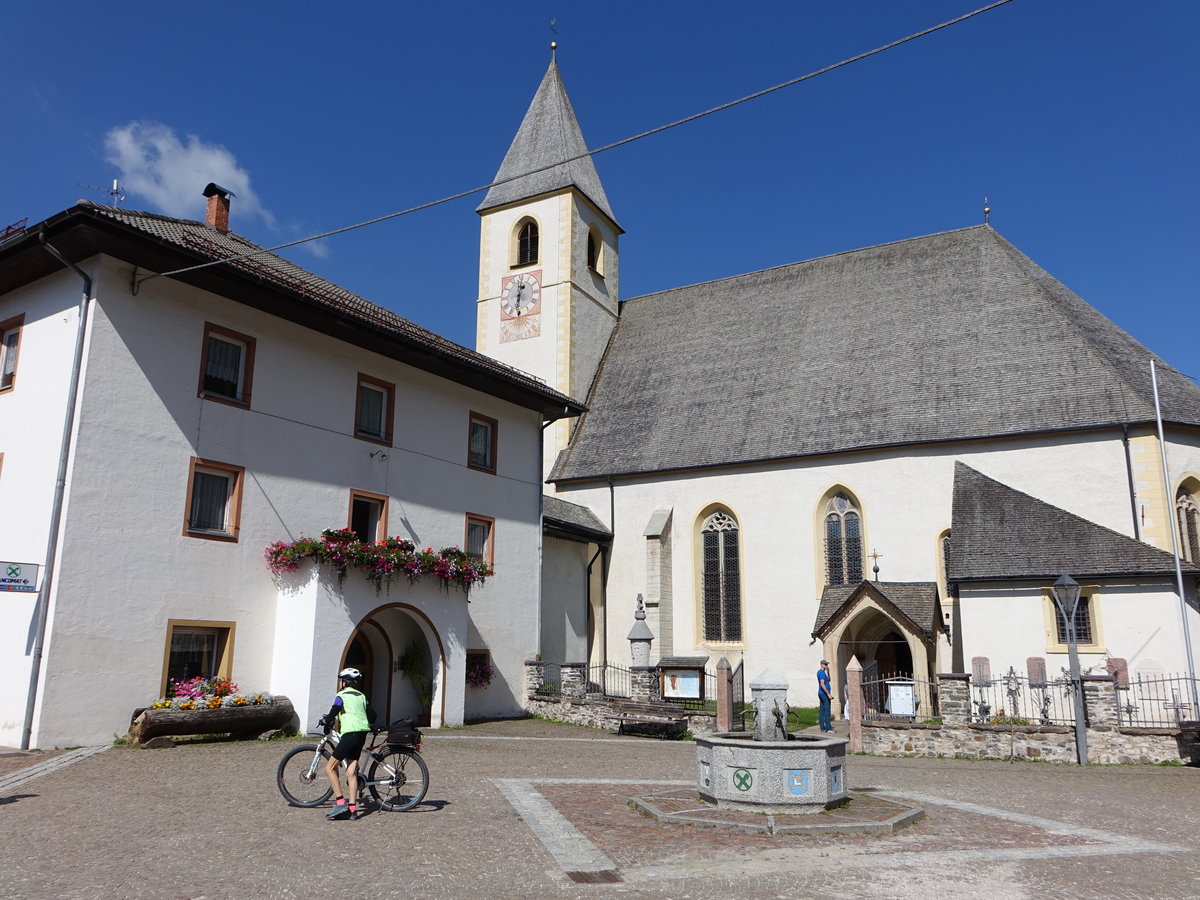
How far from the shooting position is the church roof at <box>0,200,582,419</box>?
46.8 ft

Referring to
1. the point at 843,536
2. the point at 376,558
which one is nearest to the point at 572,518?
the point at 843,536

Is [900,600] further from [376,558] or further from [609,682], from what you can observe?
[376,558]

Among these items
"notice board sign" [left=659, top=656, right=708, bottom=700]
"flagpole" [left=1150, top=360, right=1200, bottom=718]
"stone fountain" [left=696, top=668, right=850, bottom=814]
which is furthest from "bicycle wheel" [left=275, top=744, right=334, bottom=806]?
"flagpole" [left=1150, top=360, right=1200, bottom=718]

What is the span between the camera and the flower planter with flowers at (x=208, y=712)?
13966 millimetres

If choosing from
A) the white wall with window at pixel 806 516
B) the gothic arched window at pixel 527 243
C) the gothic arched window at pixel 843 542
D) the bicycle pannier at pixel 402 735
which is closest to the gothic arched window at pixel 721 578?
the white wall with window at pixel 806 516

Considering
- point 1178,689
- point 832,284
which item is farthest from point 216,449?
point 832,284

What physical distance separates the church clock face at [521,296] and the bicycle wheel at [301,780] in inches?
989

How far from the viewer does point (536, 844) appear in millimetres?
8117

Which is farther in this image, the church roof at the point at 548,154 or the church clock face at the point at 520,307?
the church roof at the point at 548,154

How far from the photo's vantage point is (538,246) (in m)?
34.7

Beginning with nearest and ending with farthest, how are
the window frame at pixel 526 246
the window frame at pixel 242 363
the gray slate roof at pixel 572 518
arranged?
the window frame at pixel 242 363, the gray slate roof at pixel 572 518, the window frame at pixel 526 246

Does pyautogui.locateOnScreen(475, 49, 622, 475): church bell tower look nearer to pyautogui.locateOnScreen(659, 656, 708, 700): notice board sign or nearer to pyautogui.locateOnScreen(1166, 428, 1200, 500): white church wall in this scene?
pyautogui.locateOnScreen(659, 656, 708, 700): notice board sign

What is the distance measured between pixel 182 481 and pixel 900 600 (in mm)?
16009

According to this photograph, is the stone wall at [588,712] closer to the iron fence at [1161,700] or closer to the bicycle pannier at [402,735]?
the iron fence at [1161,700]
